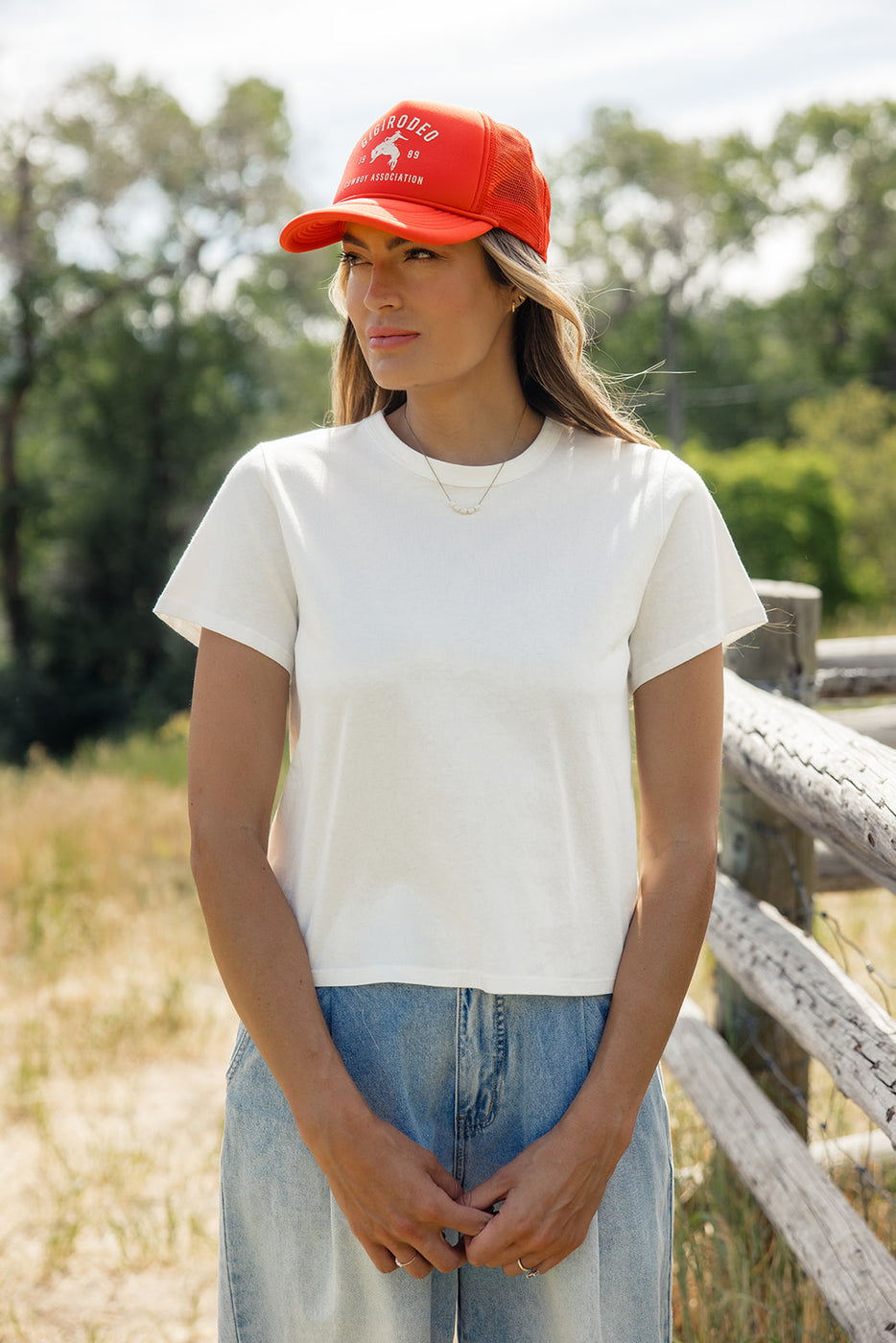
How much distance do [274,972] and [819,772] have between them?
985 millimetres

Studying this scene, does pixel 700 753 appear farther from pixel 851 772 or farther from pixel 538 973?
pixel 851 772

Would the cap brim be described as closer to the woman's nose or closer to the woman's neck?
the woman's nose

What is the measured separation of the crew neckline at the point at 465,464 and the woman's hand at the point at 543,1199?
0.79 m

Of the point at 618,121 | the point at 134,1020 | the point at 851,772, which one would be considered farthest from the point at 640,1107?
the point at 618,121

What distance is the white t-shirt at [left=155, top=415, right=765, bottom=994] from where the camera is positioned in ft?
4.37

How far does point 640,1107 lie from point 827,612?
16875mm

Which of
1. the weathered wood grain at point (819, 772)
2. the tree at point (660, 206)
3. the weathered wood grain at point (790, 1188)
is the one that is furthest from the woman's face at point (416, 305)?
the tree at point (660, 206)

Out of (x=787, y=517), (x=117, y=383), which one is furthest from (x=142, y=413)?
(x=787, y=517)

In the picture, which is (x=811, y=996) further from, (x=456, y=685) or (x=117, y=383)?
(x=117, y=383)

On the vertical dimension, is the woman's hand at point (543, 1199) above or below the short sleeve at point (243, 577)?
below

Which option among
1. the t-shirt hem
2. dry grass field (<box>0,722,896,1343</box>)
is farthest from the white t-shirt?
dry grass field (<box>0,722,896,1343</box>)

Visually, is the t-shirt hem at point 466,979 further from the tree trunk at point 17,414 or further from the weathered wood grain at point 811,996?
the tree trunk at point 17,414

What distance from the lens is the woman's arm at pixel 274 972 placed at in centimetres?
129

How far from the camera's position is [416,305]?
57.0 inches
